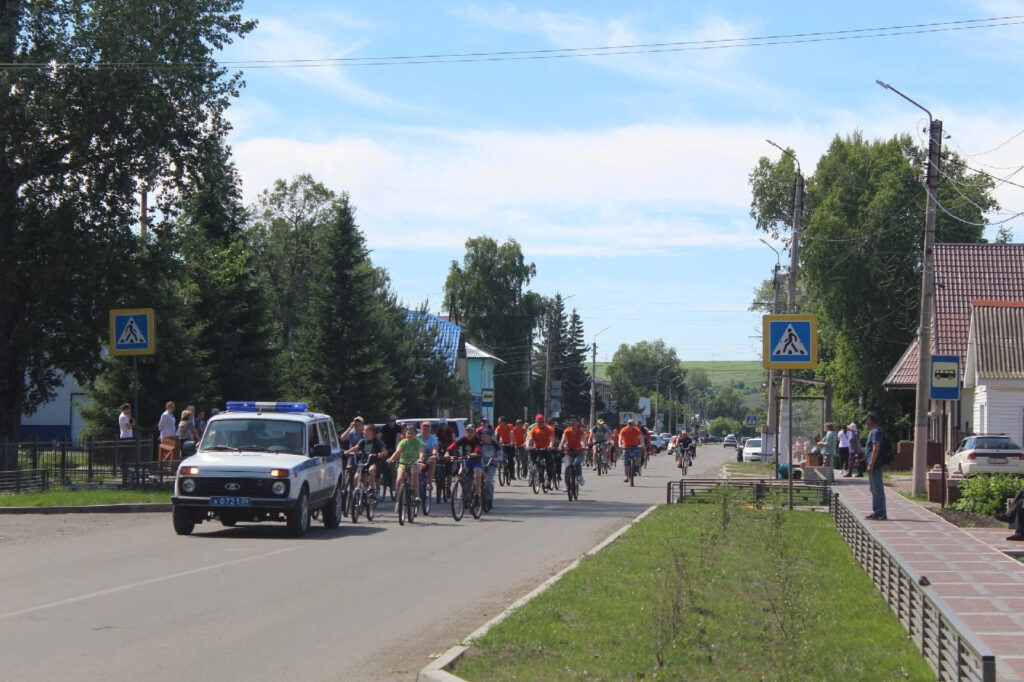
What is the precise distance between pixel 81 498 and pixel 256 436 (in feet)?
19.4

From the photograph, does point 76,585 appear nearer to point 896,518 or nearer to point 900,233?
point 896,518

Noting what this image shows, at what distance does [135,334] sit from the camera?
25.6 m

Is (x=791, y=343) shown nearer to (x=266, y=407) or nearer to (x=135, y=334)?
(x=266, y=407)

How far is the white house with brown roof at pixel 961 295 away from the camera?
48.0 meters

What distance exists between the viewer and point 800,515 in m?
21.8

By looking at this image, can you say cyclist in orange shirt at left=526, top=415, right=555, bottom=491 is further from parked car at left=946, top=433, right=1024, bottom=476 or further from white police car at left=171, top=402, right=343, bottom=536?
parked car at left=946, top=433, right=1024, bottom=476

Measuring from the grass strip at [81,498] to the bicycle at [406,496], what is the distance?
502 centimetres

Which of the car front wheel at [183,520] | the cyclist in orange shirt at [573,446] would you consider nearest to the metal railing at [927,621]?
the car front wheel at [183,520]

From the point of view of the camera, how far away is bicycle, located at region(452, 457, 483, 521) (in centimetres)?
2233

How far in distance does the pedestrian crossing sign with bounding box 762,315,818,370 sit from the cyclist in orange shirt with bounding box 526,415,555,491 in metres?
8.53

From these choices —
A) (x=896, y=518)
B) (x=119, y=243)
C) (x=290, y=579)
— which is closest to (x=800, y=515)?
(x=896, y=518)

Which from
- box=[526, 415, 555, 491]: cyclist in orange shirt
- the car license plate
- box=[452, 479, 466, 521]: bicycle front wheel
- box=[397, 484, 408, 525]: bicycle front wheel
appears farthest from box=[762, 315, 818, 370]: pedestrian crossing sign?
the car license plate

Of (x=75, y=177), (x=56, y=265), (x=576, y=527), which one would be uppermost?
(x=75, y=177)

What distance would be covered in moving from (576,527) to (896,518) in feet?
18.5
